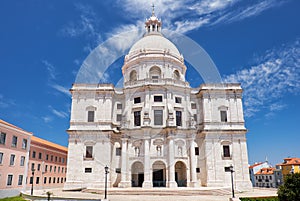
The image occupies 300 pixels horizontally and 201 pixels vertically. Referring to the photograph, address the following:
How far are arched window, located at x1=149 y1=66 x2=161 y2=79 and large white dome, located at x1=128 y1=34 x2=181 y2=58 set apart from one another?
362 cm

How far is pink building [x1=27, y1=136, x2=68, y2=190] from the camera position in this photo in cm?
3828

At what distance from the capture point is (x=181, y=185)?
121ft

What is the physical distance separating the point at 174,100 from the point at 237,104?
10564mm

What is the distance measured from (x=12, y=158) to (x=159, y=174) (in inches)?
797

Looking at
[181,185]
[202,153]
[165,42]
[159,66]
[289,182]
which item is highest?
[165,42]

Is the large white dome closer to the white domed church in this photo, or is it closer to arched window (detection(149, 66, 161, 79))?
the white domed church

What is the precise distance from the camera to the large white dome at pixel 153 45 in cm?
4376

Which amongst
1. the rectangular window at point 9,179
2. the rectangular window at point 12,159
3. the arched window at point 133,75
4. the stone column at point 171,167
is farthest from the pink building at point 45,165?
the stone column at point 171,167

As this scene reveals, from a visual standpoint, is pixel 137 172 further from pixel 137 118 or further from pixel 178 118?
pixel 178 118

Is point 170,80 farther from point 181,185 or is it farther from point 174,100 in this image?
point 181,185

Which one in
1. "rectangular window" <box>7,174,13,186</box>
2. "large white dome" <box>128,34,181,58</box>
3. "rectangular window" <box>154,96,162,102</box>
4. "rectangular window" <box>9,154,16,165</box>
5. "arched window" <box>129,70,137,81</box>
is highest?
"large white dome" <box>128,34,181,58</box>

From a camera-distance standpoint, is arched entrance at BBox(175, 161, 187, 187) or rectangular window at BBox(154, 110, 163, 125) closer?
arched entrance at BBox(175, 161, 187, 187)

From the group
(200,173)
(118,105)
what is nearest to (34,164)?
(118,105)

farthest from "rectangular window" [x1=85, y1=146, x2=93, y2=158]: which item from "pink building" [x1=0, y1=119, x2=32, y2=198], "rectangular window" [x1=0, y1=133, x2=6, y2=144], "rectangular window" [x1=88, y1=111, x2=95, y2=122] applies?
"rectangular window" [x1=0, y1=133, x2=6, y2=144]
